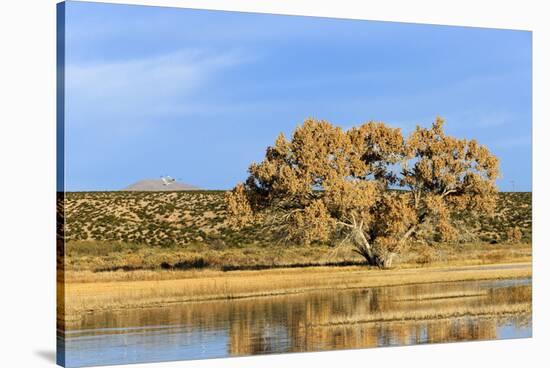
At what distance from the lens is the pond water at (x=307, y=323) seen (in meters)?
16.7

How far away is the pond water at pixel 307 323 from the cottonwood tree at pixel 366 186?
3.24ft

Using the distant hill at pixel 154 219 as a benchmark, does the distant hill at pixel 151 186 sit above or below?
above

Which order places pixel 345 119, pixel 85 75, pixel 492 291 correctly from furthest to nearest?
pixel 492 291 → pixel 345 119 → pixel 85 75

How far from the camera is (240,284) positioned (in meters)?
18.5

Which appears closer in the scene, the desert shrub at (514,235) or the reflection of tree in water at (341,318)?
the reflection of tree in water at (341,318)

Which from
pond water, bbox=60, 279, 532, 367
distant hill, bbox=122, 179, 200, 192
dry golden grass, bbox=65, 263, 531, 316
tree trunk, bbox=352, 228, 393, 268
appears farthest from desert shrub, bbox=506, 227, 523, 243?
distant hill, bbox=122, 179, 200, 192

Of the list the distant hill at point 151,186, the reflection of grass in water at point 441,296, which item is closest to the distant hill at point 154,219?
the distant hill at point 151,186

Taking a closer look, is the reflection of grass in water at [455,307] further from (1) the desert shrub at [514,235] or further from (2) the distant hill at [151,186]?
(2) the distant hill at [151,186]

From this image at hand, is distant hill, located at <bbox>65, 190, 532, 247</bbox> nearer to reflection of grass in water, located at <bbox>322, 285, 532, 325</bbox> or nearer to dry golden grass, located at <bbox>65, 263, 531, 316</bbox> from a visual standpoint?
dry golden grass, located at <bbox>65, 263, 531, 316</bbox>

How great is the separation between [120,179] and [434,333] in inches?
228

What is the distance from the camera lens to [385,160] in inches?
784

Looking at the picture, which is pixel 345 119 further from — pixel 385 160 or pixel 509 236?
pixel 509 236

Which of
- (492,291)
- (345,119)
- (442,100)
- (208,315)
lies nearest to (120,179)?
(208,315)

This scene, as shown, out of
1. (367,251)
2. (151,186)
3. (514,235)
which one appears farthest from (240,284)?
(514,235)
